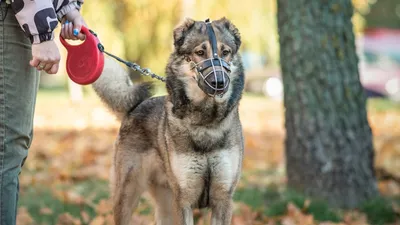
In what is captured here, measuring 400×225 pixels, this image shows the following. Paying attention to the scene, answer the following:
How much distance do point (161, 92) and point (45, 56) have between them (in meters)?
9.03

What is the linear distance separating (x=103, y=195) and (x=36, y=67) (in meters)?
3.19

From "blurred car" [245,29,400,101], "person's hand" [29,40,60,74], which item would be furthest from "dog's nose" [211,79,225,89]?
"blurred car" [245,29,400,101]

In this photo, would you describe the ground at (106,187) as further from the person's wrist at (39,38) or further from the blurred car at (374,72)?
the blurred car at (374,72)

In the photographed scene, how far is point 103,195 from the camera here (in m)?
5.89

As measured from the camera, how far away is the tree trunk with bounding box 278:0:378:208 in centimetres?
555

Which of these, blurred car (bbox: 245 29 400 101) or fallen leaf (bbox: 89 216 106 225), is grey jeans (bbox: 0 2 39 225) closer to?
fallen leaf (bbox: 89 216 106 225)

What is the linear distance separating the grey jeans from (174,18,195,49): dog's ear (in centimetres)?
94

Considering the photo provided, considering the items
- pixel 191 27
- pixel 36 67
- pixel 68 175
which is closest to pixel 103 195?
pixel 68 175

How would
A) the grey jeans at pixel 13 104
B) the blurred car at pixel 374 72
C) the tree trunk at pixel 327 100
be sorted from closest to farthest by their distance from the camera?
the grey jeans at pixel 13 104
the tree trunk at pixel 327 100
the blurred car at pixel 374 72

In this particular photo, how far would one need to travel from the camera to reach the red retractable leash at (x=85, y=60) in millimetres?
3473

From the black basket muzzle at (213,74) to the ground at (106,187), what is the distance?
1.54m

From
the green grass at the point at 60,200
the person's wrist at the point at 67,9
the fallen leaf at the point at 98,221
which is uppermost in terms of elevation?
the person's wrist at the point at 67,9

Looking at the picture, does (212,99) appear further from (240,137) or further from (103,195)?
(103,195)

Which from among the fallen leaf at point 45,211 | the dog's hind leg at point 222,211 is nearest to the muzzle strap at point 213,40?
the dog's hind leg at point 222,211
